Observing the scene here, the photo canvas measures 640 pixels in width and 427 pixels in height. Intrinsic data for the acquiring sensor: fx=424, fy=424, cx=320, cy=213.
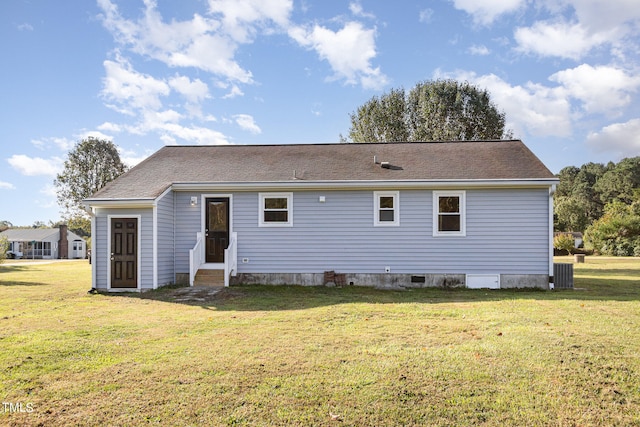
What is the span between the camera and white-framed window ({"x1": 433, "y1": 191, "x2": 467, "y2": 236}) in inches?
482

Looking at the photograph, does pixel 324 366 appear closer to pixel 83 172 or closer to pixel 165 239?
pixel 165 239

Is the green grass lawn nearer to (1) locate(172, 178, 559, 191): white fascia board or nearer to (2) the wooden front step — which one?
(2) the wooden front step

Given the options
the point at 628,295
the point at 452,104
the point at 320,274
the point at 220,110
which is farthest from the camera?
the point at 452,104

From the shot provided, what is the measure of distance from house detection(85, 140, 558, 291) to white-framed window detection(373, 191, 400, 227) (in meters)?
0.03

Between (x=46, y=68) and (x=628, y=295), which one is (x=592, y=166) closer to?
(x=628, y=295)

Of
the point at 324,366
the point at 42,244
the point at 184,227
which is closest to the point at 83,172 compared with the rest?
the point at 42,244

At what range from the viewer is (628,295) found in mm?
10742

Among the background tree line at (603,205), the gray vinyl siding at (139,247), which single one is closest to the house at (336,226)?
the gray vinyl siding at (139,247)

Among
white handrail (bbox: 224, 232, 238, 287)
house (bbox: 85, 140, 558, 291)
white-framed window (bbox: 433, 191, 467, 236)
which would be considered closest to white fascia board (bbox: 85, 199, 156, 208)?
house (bbox: 85, 140, 558, 291)

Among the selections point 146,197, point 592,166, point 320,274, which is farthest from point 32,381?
point 592,166

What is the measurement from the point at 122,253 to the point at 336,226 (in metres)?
6.12

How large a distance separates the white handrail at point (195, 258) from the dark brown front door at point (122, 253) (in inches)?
61.3

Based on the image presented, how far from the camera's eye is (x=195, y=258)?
1241 centimetres

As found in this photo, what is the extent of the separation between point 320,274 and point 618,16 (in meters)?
13.5
